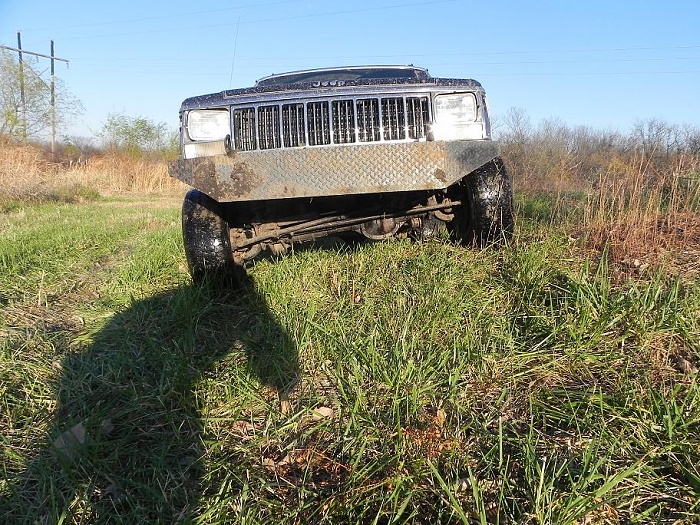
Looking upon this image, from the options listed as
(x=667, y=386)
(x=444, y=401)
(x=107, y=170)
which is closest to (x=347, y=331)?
(x=444, y=401)

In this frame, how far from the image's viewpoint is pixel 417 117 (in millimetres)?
2816

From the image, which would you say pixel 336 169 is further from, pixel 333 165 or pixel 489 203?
pixel 489 203

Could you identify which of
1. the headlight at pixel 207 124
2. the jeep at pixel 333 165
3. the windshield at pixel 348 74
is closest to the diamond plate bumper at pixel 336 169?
the jeep at pixel 333 165

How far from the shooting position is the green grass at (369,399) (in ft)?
4.51

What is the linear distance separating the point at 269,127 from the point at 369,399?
180 cm

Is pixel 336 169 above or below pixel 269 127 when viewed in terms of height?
below

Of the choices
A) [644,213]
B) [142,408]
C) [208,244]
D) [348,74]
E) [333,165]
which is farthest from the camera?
[348,74]

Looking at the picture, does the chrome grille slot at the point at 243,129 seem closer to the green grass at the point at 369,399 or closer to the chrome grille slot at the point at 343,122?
the chrome grille slot at the point at 343,122

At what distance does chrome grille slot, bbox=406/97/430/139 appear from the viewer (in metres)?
2.81

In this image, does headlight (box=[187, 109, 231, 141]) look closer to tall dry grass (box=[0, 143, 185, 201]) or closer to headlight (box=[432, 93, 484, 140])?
headlight (box=[432, 93, 484, 140])

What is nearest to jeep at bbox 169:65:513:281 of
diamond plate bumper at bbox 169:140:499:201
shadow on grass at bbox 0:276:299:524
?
diamond plate bumper at bbox 169:140:499:201

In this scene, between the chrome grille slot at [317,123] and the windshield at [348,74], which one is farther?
the windshield at [348,74]

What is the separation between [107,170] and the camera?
16766 mm

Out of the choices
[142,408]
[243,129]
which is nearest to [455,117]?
[243,129]
